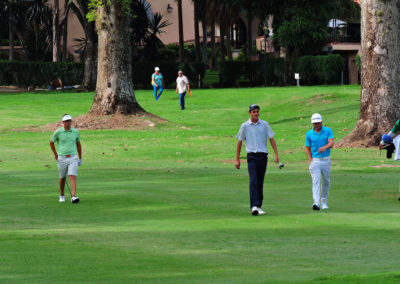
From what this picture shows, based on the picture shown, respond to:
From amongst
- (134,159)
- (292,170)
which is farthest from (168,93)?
(292,170)

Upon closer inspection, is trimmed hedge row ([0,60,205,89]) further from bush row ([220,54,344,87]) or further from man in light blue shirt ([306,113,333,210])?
man in light blue shirt ([306,113,333,210])

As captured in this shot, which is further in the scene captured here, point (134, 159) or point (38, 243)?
point (134, 159)

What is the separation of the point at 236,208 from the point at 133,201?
7.36 ft

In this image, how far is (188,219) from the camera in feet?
52.4

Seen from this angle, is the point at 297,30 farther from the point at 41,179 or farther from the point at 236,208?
the point at 236,208

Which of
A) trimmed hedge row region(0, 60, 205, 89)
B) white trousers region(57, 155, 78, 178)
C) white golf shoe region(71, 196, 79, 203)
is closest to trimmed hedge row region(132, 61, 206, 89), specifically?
trimmed hedge row region(0, 60, 205, 89)

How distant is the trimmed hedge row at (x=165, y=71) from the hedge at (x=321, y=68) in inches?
278

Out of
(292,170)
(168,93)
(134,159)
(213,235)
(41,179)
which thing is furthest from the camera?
(168,93)

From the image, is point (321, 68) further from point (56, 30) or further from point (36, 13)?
point (36, 13)

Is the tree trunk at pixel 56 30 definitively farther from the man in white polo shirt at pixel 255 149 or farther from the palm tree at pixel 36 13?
the man in white polo shirt at pixel 255 149

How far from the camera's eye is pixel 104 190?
2084 centimetres

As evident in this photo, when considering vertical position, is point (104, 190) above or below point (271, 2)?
below

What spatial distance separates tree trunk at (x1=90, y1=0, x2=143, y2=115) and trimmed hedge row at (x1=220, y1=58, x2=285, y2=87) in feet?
89.8

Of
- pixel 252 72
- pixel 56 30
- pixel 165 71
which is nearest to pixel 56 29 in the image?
pixel 56 30
